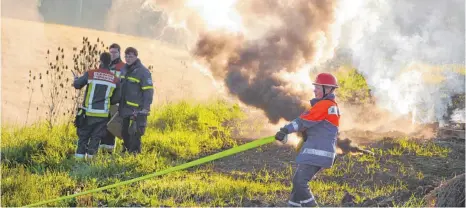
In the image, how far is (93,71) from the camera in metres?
9.42

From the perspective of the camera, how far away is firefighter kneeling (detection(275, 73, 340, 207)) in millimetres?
6574

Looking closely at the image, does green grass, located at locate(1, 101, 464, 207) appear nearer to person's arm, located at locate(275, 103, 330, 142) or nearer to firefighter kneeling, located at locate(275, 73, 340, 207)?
firefighter kneeling, located at locate(275, 73, 340, 207)

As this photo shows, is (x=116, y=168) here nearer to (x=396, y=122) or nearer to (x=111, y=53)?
(x=111, y=53)

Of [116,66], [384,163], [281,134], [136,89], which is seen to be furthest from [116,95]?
[384,163]

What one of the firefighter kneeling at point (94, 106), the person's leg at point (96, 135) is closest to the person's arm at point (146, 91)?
the firefighter kneeling at point (94, 106)

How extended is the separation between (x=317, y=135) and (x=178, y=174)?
3.16 m

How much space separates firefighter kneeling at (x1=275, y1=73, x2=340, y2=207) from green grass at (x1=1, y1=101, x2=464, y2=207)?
754 mm

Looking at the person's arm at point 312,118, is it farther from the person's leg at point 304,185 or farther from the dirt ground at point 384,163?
the dirt ground at point 384,163

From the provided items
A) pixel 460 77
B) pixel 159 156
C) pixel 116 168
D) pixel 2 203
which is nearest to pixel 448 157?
pixel 159 156

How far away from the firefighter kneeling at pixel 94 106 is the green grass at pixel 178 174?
0.37m

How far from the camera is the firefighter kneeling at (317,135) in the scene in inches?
259

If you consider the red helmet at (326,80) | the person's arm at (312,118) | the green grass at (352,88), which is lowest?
the person's arm at (312,118)

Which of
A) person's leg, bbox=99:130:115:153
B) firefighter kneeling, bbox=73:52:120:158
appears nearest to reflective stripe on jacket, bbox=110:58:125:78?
firefighter kneeling, bbox=73:52:120:158

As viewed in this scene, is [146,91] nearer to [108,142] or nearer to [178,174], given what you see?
[108,142]
